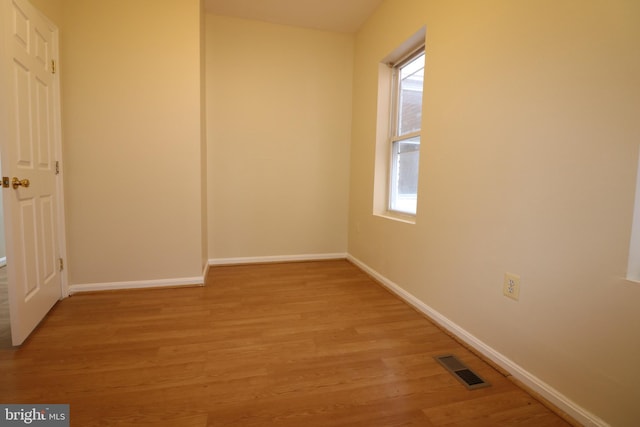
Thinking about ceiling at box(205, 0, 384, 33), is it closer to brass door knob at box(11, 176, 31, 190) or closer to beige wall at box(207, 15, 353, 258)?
beige wall at box(207, 15, 353, 258)

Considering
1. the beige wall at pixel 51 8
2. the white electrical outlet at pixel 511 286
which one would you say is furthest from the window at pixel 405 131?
the beige wall at pixel 51 8

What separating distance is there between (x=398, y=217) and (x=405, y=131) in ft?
2.66

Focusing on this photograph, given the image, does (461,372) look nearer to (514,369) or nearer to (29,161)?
(514,369)

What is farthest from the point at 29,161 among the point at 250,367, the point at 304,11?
the point at 304,11

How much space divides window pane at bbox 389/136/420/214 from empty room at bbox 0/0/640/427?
0.03 metres

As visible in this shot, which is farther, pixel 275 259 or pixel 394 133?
pixel 275 259

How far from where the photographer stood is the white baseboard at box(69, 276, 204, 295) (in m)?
2.48

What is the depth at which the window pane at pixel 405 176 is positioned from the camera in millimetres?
2557

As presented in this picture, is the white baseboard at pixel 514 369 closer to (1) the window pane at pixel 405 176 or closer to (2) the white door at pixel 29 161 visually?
(1) the window pane at pixel 405 176

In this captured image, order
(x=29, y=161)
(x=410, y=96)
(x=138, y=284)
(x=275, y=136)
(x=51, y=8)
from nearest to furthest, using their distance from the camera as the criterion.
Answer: (x=29, y=161)
(x=51, y=8)
(x=138, y=284)
(x=410, y=96)
(x=275, y=136)

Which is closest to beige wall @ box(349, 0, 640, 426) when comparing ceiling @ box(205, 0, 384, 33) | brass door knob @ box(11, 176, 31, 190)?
ceiling @ box(205, 0, 384, 33)

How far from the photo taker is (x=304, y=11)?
3023 millimetres

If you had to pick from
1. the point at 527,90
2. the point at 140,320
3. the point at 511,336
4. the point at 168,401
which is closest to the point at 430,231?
the point at 511,336

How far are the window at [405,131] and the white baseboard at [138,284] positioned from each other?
6.70ft
